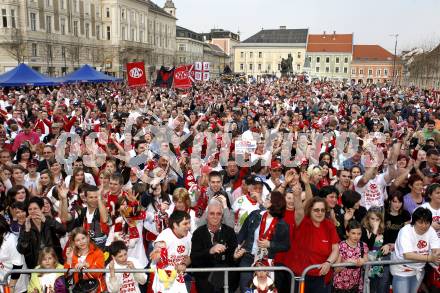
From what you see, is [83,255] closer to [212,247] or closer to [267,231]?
[212,247]

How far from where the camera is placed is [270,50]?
11756 cm

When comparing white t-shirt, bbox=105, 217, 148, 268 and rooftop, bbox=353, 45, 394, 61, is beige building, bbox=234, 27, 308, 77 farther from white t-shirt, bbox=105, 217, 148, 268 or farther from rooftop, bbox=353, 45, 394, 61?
white t-shirt, bbox=105, 217, 148, 268

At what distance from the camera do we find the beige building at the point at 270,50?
117 metres

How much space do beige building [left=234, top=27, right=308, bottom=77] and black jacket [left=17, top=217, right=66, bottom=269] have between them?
113 m

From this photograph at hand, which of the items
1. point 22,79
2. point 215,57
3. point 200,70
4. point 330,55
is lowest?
point 22,79

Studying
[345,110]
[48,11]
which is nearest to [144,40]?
[48,11]

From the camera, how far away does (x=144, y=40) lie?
84.8 metres

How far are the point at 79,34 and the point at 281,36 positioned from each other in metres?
69.1

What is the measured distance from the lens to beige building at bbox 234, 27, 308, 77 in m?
117

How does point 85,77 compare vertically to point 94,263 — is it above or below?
above

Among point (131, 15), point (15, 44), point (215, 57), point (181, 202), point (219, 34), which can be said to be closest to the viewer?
point (181, 202)

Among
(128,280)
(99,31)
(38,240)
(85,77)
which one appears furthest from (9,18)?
(128,280)

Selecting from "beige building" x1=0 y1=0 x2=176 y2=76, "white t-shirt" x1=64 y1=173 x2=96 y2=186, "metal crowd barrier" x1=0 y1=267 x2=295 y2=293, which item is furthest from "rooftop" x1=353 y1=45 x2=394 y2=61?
"metal crowd barrier" x1=0 y1=267 x2=295 y2=293

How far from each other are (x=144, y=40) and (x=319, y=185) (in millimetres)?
83251
